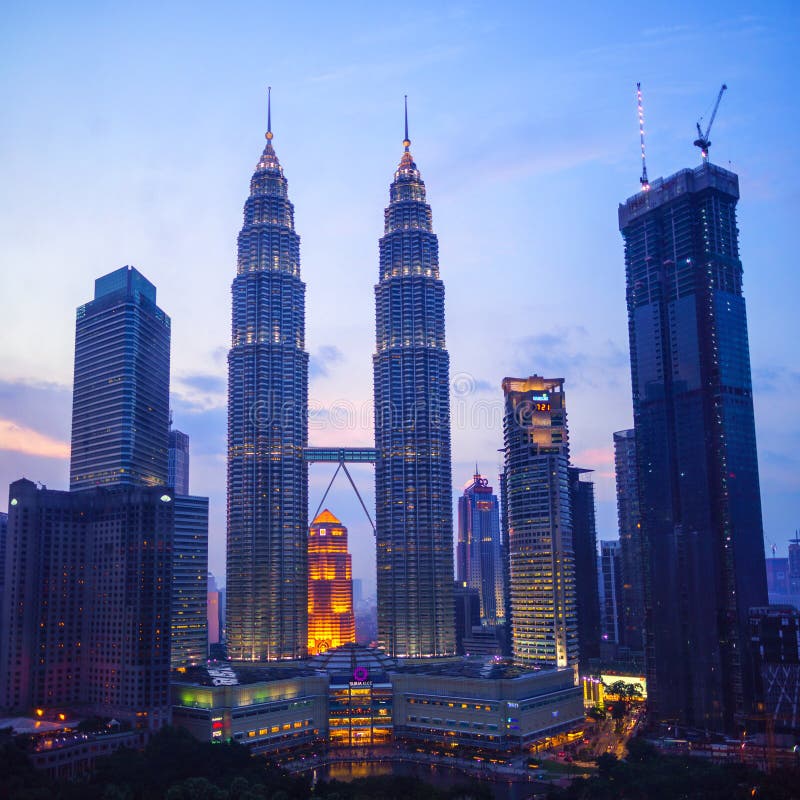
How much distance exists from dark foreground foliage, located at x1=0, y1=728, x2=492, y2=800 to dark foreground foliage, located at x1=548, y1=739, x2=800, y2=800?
67.4 ft

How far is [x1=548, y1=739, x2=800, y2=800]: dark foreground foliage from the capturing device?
5349 inches

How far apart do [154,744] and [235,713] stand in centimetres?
3236

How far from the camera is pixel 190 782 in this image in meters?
138

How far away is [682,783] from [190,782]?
80.5 meters

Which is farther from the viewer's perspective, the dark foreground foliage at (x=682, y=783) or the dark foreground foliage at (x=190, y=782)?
the dark foreground foliage at (x=682, y=783)

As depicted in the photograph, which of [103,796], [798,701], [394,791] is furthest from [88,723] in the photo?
[798,701]

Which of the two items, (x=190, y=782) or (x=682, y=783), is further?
(x=682, y=783)

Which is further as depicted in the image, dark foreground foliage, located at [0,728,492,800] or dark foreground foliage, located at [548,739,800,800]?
dark foreground foliage, located at [548,739,800,800]

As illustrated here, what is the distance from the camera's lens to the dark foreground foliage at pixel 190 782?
134 m

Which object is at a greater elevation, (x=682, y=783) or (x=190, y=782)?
(x=190, y=782)

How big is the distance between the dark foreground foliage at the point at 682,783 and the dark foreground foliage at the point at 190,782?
67.4 feet

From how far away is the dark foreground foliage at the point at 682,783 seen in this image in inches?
5349

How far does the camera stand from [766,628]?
195125 mm

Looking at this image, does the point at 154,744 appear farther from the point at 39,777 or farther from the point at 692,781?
the point at 692,781
